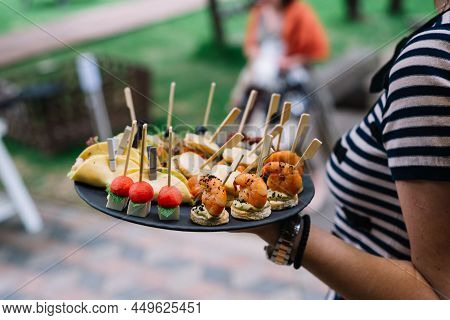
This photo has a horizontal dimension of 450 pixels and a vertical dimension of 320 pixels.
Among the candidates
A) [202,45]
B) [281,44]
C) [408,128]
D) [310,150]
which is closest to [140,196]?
[310,150]

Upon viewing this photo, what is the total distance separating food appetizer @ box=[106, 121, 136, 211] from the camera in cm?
78

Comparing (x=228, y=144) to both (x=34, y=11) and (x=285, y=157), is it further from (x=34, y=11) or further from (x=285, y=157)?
(x=34, y=11)

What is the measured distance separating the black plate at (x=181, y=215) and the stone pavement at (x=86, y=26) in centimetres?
26

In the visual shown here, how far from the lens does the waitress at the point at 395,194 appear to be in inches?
31.5

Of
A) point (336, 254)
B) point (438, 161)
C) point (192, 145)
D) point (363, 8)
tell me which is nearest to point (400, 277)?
point (336, 254)

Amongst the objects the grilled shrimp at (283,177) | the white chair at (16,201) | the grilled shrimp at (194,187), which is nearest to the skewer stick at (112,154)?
the grilled shrimp at (194,187)

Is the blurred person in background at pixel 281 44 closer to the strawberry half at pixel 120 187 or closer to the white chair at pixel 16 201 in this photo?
the white chair at pixel 16 201

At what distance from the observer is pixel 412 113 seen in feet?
2.64

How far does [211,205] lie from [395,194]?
0.36 meters

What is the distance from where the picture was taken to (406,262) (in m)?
0.94

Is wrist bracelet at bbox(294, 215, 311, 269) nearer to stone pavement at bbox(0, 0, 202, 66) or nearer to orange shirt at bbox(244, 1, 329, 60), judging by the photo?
stone pavement at bbox(0, 0, 202, 66)

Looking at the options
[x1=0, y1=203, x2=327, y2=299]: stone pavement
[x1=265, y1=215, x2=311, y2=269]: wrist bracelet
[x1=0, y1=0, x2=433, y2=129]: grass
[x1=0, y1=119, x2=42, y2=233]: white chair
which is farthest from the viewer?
[x1=0, y1=0, x2=433, y2=129]: grass

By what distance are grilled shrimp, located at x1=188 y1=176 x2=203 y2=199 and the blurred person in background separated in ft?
7.49

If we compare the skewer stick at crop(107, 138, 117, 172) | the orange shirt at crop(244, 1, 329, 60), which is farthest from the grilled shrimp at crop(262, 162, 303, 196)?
the orange shirt at crop(244, 1, 329, 60)
